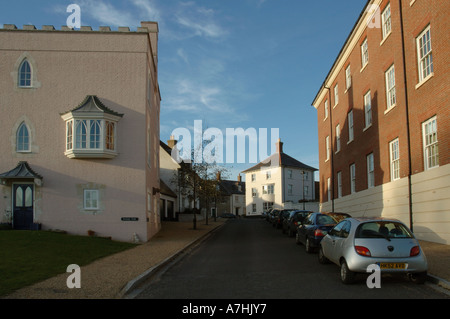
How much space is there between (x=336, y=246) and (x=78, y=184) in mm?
14101

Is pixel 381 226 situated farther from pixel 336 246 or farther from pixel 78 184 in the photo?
pixel 78 184

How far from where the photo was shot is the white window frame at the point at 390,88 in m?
19.1

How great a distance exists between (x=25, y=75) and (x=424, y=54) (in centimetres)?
1831

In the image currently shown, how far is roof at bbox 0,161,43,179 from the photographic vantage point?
1900 centimetres

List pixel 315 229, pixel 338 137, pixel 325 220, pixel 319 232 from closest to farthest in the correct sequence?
1. pixel 319 232
2. pixel 315 229
3. pixel 325 220
4. pixel 338 137

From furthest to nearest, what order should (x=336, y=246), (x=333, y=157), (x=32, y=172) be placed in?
(x=333, y=157), (x=32, y=172), (x=336, y=246)

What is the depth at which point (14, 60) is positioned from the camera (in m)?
20.3

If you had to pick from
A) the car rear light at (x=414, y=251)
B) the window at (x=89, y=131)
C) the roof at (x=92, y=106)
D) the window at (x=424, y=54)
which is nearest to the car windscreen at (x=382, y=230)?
the car rear light at (x=414, y=251)

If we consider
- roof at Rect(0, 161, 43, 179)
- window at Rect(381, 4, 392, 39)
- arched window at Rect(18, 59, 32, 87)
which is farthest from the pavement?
arched window at Rect(18, 59, 32, 87)

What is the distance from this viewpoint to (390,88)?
19484mm

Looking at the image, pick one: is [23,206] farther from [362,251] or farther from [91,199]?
[362,251]

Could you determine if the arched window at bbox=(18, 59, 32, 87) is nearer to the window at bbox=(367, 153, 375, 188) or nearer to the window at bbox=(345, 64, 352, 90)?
the window at bbox=(367, 153, 375, 188)

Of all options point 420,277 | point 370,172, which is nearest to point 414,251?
point 420,277
